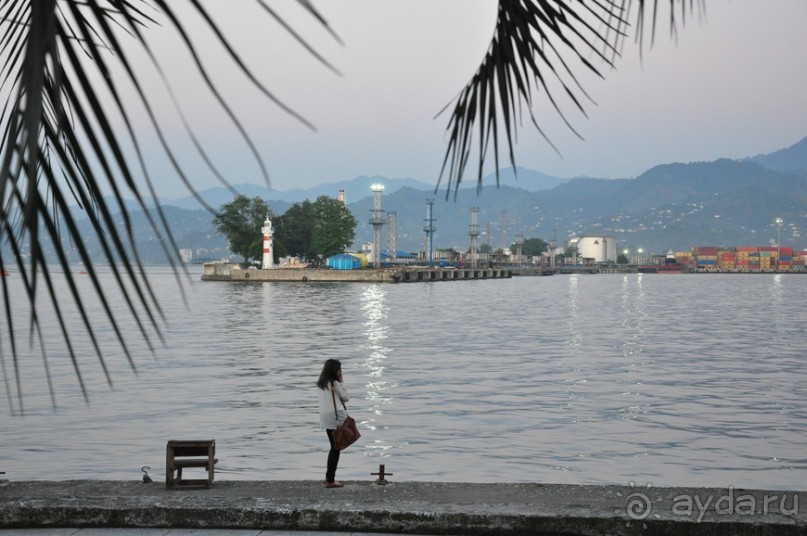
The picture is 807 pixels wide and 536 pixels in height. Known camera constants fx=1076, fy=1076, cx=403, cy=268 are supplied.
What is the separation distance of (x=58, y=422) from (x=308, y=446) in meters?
9.15

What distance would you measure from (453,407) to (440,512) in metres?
25.2

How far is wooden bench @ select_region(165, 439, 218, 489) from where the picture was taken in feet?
35.8

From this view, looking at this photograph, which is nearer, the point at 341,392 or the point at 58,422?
the point at 341,392

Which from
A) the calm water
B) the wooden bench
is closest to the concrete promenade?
the wooden bench

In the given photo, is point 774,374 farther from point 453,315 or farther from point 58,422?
point 453,315

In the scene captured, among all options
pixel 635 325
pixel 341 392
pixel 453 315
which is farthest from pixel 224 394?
pixel 453 315

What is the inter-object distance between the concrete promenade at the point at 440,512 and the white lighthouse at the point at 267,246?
579 feet

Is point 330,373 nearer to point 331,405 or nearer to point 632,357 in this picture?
point 331,405

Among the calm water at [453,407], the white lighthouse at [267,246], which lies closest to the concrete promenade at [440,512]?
the calm water at [453,407]

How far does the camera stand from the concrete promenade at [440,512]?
8742 mm

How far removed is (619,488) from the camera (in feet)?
34.0

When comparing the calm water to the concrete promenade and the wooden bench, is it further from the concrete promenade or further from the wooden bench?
the wooden bench

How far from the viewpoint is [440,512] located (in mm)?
9023

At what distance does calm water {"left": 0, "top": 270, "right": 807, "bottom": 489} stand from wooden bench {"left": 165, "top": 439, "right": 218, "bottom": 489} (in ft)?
19.3
